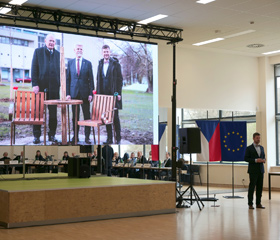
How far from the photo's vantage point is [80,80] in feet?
37.3

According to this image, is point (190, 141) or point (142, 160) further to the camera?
point (142, 160)

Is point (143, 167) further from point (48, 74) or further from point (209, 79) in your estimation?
point (48, 74)

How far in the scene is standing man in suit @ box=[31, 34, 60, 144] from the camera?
1078cm

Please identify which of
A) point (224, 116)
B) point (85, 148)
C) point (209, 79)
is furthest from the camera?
point (224, 116)

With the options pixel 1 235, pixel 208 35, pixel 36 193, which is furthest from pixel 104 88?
pixel 1 235

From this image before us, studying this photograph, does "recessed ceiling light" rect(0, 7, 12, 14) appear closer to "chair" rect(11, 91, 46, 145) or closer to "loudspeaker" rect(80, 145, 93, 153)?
"chair" rect(11, 91, 46, 145)

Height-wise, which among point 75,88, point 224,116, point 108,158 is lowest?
point 108,158

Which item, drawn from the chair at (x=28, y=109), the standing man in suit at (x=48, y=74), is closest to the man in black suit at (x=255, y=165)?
the standing man in suit at (x=48, y=74)

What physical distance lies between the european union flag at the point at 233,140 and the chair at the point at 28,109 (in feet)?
16.0

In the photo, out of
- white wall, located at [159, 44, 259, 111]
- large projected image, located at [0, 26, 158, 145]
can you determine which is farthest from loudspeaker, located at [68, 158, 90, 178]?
white wall, located at [159, 44, 259, 111]

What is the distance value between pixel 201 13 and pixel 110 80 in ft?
8.96

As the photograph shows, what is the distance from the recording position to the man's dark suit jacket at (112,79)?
11625mm

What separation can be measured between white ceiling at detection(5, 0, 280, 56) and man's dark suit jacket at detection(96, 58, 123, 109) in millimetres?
1193

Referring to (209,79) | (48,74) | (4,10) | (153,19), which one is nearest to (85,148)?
(48,74)
